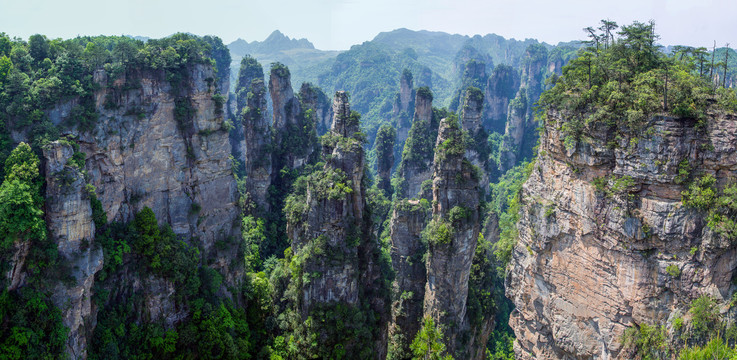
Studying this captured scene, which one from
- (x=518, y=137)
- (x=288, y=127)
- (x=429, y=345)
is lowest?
(x=429, y=345)

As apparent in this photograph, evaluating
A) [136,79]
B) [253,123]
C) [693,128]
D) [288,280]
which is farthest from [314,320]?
[253,123]

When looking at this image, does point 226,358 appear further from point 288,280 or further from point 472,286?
point 472,286

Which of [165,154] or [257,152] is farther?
[257,152]

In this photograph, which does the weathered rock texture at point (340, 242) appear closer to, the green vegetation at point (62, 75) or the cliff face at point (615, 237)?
the green vegetation at point (62, 75)

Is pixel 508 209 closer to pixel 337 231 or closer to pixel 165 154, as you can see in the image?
pixel 337 231

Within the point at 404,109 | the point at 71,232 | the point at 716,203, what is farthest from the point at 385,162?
the point at 716,203

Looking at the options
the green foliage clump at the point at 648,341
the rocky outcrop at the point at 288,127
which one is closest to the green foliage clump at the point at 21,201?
the green foliage clump at the point at 648,341

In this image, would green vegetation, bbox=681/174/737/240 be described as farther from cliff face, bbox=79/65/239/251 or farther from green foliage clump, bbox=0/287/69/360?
cliff face, bbox=79/65/239/251
